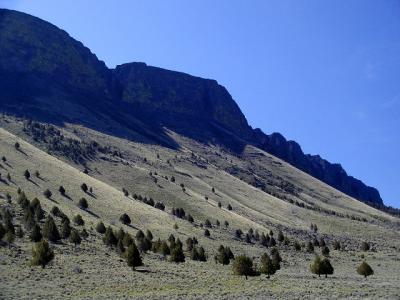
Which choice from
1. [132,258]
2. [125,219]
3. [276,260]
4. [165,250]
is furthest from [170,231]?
[132,258]

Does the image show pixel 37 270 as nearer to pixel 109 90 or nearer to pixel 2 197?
pixel 2 197

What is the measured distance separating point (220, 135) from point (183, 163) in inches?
2811

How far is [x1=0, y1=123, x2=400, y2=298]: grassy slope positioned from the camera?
3020 centimetres

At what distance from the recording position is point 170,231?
59.9 m

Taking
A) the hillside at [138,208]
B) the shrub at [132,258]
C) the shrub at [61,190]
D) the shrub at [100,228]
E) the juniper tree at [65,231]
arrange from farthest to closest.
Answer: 1. the shrub at [61,190]
2. the shrub at [100,228]
3. the juniper tree at [65,231]
4. the shrub at [132,258]
5. the hillside at [138,208]

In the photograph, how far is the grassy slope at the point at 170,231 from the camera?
30.2 m

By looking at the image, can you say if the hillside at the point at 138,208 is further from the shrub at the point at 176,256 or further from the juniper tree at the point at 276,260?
the juniper tree at the point at 276,260

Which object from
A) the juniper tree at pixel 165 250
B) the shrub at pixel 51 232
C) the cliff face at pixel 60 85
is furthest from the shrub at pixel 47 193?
the cliff face at pixel 60 85

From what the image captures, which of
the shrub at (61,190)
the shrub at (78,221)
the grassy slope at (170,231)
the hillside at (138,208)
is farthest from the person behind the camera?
the shrub at (61,190)

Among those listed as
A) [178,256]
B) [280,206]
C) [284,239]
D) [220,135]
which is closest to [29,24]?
[220,135]

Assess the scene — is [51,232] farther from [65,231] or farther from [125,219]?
[125,219]

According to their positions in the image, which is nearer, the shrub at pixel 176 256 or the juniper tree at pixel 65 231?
→ the shrub at pixel 176 256

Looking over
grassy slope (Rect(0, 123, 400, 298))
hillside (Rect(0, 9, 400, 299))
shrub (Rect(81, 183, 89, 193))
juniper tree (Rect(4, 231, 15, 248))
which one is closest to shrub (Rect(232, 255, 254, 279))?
hillside (Rect(0, 9, 400, 299))

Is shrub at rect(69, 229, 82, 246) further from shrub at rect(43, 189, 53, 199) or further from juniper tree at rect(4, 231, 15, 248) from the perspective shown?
shrub at rect(43, 189, 53, 199)
